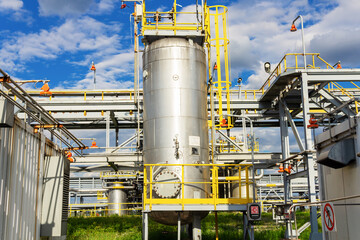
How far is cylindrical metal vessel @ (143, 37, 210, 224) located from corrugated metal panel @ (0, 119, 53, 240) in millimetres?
4557

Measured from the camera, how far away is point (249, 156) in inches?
864

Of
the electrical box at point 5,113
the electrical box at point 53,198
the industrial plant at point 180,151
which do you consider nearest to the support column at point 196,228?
the industrial plant at point 180,151

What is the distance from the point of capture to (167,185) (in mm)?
14602

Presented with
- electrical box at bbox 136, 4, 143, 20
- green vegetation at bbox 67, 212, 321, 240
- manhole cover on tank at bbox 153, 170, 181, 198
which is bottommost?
green vegetation at bbox 67, 212, 321, 240

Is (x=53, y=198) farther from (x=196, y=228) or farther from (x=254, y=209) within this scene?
(x=254, y=209)

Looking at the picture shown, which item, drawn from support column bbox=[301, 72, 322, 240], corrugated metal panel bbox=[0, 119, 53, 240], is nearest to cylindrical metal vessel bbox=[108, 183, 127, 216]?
support column bbox=[301, 72, 322, 240]

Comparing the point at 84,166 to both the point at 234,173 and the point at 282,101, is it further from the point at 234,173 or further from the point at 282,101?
the point at 282,101

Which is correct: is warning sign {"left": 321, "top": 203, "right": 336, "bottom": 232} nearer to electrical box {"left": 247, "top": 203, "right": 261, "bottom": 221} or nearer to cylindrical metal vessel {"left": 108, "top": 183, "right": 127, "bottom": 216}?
electrical box {"left": 247, "top": 203, "right": 261, "bottom": 221}

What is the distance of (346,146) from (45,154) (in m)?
9.18

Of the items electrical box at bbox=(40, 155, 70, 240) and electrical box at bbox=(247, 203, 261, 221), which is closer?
electrical box at bbox=(40, 155, 70, 240)

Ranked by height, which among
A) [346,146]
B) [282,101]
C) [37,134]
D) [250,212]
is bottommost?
[250,212]

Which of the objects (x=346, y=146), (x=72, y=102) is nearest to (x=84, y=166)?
(x=72, y=102)

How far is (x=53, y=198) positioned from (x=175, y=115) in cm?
567

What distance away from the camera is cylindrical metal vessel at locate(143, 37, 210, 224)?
49.2 ft
